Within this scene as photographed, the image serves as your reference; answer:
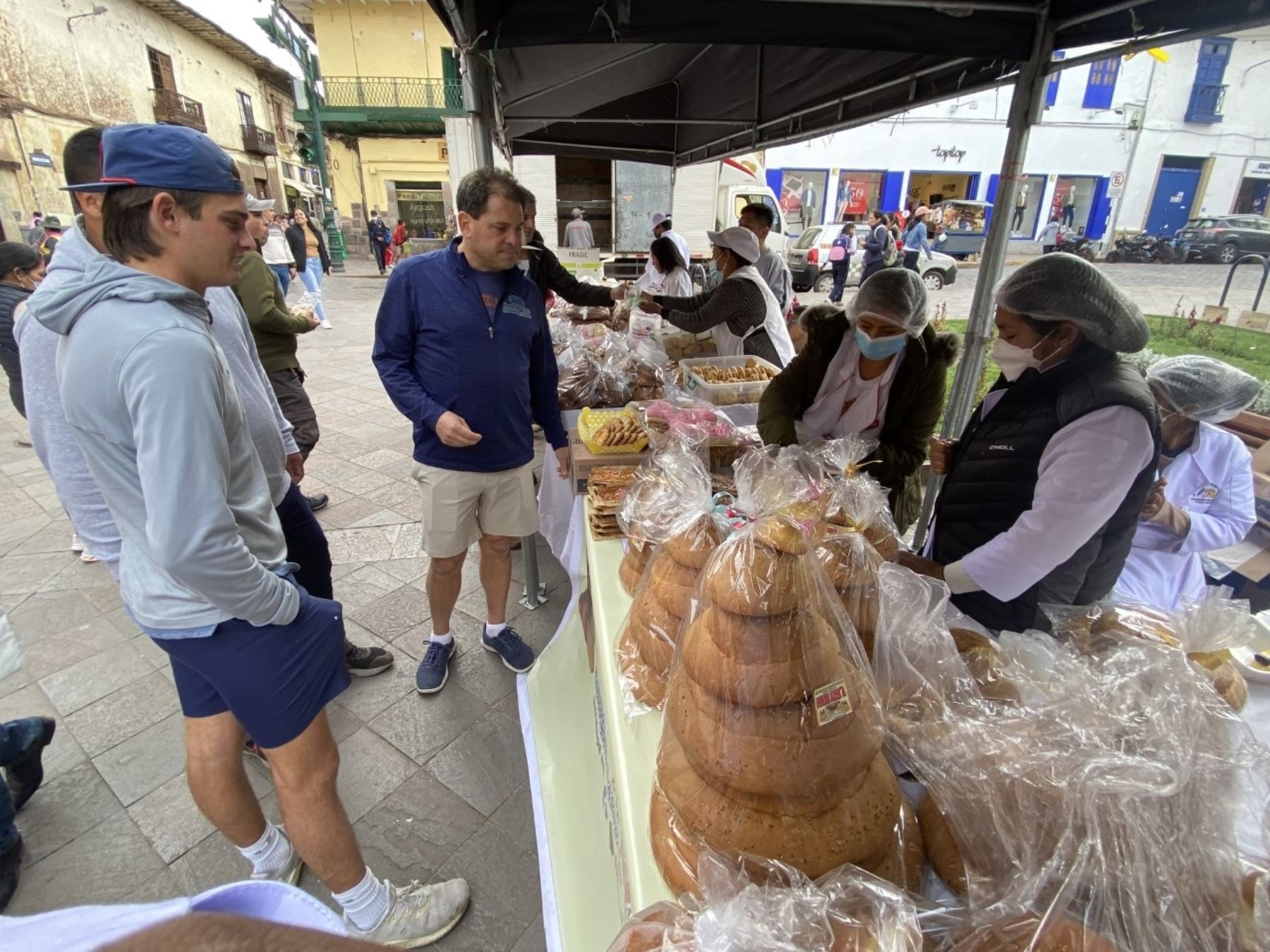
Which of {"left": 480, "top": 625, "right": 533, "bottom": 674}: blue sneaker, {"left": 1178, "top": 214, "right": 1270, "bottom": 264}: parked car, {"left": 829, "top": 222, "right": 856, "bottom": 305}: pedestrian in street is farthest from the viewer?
{"left": 1178, "top": 214, "right": 1270, "bottom": 264}: parked car

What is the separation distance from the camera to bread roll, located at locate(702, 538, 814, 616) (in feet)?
2.73

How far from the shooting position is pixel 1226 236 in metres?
16.7

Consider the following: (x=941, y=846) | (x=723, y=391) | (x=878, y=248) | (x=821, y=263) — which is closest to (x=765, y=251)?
(x=723, y=391)

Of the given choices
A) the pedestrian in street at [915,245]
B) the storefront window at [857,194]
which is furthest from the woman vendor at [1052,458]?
the storefront window at [857,194]

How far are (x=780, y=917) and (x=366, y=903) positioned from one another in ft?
5.09

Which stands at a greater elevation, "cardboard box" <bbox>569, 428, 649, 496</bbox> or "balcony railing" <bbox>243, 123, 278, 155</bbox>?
"balcony railing" <bbox>243, 123, 278, 155</bbox>

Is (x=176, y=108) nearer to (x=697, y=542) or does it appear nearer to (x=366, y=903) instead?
(x=366, y=903)

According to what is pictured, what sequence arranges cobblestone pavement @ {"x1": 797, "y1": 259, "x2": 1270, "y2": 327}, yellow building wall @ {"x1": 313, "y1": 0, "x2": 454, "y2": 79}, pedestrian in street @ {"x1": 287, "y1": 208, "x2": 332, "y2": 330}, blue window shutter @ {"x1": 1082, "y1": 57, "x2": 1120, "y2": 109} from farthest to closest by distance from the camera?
yellow building wall @ {"x1": 313, "y1": 0, "x2": 454, "y2": 79}, blue window shutter @ {"x1": 1082, "y1": 57, "x2": 1120, "y2": 109}, pedestrian in street @ {"x1": 287, "y1": 208, "x2": 332, "y2": 330}, cobblestone pavement @ {"x1": 797, "y1": 259, "x2": 1270, "y2": 327}

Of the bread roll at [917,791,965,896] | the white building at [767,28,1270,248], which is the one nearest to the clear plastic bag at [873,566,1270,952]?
the bread roll at [917,791,965,896]

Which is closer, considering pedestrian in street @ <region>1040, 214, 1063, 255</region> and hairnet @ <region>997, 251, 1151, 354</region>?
hairnet @ <region>997, 251, 1151, 354</region>

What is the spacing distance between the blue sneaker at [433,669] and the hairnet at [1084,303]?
265cm

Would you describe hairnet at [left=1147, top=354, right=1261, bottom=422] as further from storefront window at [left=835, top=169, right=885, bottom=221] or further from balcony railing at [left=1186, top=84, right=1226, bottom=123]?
balcony railing at [left=1186, top=84, right=1226, bottom=123]

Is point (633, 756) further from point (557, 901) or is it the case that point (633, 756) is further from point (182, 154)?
point (182, 154)

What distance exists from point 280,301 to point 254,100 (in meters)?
35.5
